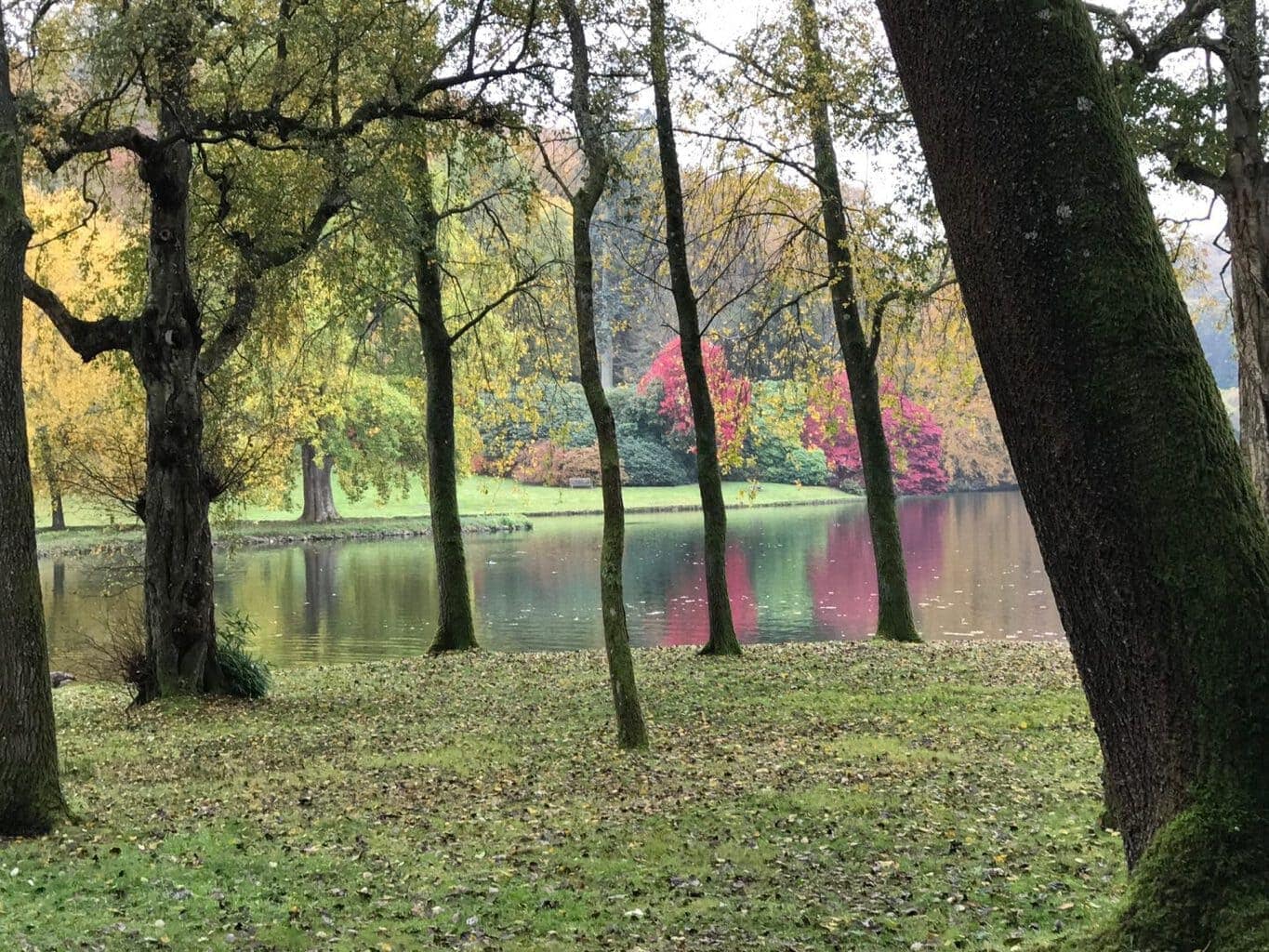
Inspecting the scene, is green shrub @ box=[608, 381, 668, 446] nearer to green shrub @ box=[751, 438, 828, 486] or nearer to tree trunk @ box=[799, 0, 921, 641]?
green shrub @ box=[751, 438, 828, 486]

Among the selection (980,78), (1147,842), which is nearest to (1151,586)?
(1147,842)

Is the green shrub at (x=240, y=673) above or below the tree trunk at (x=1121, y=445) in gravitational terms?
below

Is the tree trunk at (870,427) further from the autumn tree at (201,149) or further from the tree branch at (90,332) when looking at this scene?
the tree branch at (90,332)

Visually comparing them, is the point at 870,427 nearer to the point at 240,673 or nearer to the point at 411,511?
the point at 240,673

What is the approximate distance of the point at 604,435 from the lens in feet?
32.8

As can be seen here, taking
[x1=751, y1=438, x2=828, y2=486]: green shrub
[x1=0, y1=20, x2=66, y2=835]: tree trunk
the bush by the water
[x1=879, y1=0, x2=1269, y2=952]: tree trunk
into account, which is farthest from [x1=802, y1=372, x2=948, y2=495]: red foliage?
[x1=879, y1=0, x2=1269, y2=952]: tree trunk

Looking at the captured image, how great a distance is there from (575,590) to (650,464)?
3698cm

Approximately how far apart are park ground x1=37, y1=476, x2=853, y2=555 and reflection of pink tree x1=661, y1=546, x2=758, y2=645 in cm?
248

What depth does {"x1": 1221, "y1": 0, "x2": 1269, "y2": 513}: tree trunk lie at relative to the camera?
451 inches

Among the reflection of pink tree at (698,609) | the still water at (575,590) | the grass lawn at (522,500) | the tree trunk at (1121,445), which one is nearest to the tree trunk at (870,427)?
the reflection of pink tree at (698,609)

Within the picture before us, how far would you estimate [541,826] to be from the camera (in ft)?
24.1

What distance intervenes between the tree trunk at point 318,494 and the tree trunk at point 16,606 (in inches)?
1541

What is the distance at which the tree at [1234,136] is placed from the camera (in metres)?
11.2

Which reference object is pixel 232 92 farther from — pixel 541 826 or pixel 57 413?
pixel 57 413
